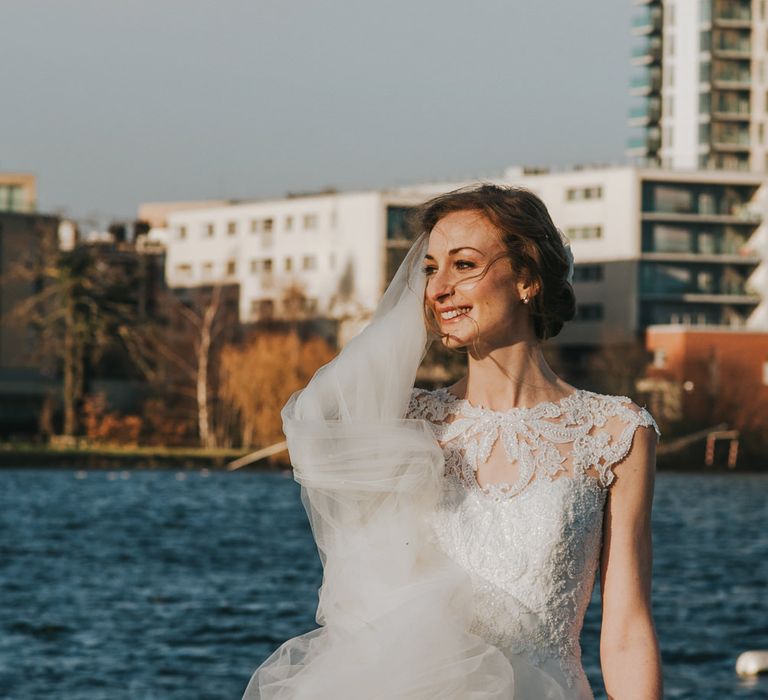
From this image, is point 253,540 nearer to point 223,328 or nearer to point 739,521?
point 739,521

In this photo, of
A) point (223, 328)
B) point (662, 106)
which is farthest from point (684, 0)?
point (223, 328)

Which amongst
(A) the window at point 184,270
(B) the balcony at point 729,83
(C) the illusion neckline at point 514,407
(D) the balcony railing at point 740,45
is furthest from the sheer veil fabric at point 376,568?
(D) the balcony railing at point 740,45

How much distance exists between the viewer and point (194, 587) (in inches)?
1228

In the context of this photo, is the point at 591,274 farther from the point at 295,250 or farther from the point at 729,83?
the point at 729,83

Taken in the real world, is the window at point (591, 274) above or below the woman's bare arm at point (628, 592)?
above

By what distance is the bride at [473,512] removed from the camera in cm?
306

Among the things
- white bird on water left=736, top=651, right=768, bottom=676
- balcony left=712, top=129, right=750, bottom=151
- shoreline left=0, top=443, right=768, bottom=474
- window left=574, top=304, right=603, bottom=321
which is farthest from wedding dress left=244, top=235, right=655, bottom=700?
balcony left=712, top=129, right=750, bottom=151

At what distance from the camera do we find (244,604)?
2841cm

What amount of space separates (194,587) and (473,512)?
94.0 feet

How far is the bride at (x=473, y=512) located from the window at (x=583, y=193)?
82625 millimetres

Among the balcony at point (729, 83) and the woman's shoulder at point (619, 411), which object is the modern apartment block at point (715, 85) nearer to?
the balcony at point (729, 83)

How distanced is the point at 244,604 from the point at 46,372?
4147cm

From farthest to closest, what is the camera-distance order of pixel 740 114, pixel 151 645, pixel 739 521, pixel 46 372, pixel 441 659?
pixel 740 114 → pixel 46 372 → pixel 739 521 → pixel 151 645 → pixel 441 659

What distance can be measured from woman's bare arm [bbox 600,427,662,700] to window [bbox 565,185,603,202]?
3254 inches
